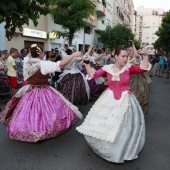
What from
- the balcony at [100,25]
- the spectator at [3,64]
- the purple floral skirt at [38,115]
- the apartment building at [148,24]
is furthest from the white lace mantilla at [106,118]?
the apartment building at [148,24]

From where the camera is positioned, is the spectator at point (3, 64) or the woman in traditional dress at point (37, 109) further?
the spectator at point (3, 64)

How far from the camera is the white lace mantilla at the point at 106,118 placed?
3.24m

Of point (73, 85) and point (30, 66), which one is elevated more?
point (30, 66)

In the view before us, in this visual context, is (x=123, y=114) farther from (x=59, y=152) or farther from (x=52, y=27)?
(x=52, y=27)

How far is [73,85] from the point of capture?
253 inches

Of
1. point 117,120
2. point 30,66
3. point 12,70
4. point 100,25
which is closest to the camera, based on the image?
point 117,120

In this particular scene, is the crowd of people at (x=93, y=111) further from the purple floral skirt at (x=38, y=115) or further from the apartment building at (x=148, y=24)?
the apartment building at (x=148, y=24)

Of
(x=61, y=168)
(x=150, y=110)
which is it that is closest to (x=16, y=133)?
(x=61, y=168)

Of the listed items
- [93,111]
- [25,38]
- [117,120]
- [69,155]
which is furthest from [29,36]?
[117,120]

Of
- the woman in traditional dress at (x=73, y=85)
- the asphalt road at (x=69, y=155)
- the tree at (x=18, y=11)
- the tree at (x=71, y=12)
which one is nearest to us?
the asphalt road at (x=69, y=155)

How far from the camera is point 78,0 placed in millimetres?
17359

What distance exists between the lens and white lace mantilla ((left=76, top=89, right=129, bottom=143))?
3238mm

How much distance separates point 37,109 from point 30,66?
2.34 feet

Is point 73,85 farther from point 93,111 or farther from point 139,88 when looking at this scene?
point 93,111
